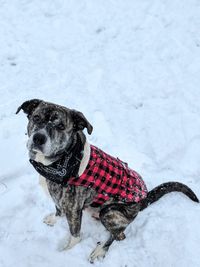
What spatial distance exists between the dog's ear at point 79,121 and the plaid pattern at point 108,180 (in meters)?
0.41

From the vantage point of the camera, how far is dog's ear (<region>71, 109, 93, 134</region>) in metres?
4.13

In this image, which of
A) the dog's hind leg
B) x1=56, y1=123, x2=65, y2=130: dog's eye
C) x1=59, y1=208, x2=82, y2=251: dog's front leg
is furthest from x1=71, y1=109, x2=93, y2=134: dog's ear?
the dog's hind leg

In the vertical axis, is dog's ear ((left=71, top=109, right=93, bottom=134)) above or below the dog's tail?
above

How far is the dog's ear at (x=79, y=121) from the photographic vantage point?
13.5 feet

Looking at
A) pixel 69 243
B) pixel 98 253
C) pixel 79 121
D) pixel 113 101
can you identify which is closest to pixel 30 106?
pixel 79 121

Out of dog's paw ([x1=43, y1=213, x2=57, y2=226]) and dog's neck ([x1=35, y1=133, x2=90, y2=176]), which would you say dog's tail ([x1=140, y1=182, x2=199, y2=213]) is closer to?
dog's paw ([x1=43, y1=213, x2=57, y2=226])

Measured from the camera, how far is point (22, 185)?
224 inches

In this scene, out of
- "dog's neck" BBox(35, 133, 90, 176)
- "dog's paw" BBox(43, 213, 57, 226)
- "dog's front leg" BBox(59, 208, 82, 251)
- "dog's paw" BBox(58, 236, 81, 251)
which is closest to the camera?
"dog's neck" BBox(35, 133, 90, 176)

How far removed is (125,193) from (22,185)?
68.8 inches

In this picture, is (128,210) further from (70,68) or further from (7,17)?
(7,17)

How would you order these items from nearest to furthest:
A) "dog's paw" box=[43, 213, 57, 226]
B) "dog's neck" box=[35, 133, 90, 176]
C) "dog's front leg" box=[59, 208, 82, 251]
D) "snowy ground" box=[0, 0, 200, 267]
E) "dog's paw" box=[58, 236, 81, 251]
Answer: "dog's neck" box=[35, 133, 90, 176], "dog's front leg" box=[59, 208, 82, 251], "dog's paw" box=[58, 236, 81, 251], "snowy ground" box=[0, 0, 200, 267], "dog's paw" box=[43, 213, 57, 226]

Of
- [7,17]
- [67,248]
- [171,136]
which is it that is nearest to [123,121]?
[171,136]

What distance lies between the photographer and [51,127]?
13.3 ft

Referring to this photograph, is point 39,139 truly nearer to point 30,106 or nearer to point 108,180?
point 30,106
